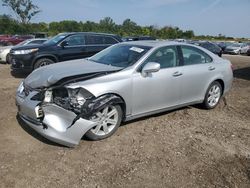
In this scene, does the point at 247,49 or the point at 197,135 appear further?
the point at 247,49

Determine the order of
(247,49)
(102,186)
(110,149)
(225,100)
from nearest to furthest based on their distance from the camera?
1. (102,186)
2. (110,149)
3. (225,100)
4. (247,49)

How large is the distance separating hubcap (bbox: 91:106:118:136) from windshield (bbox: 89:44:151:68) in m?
0.87

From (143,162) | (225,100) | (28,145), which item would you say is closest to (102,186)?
(143,162)

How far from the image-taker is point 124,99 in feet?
16.1

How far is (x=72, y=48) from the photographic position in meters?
10.5

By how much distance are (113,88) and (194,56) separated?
90.3 inches

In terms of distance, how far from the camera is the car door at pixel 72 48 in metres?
10.3

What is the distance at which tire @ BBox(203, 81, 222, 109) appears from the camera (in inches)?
258

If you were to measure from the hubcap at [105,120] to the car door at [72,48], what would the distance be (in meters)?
5.97

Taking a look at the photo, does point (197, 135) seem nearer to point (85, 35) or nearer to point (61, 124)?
point (61, 124)

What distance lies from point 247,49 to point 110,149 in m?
33.1

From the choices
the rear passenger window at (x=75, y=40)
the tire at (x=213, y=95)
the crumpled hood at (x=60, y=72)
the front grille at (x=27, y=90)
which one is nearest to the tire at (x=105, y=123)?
the crumpled hood at (x=60, y=72)

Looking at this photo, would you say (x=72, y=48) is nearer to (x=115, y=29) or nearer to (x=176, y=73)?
(x=176, y=73)

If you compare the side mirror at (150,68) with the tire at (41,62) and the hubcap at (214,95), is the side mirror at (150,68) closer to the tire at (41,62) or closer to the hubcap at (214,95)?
the hubcap at (214,95)
